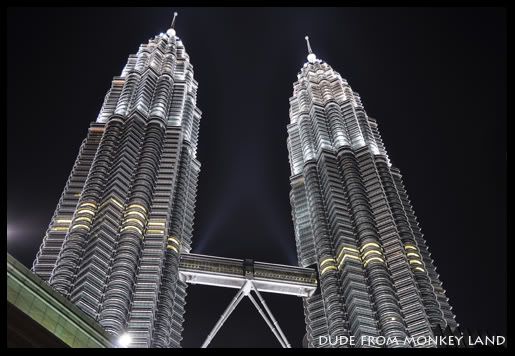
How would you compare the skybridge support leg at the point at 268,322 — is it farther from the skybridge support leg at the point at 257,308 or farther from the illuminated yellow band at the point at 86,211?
the illuminated yellow band at the point at 86,211

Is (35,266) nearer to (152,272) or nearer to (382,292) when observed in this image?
Result: (152,272)

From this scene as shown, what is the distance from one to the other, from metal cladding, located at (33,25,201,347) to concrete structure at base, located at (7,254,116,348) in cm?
4280

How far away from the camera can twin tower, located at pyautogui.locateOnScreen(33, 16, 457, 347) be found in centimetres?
8144

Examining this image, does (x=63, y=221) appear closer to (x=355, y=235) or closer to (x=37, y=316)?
(x=355, y=235)

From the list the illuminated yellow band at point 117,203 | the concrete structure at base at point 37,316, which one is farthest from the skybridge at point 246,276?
the concrete structure at base at point 37,316

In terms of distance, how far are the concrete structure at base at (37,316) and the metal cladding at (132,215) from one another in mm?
42797

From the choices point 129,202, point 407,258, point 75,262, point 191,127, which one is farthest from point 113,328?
point 191,127

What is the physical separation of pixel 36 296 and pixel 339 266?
215 ft

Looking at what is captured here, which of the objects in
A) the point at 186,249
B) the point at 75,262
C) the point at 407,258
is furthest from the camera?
the point at 186,249

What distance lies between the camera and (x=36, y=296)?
3188 centimetres

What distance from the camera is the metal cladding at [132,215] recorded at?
79.2m

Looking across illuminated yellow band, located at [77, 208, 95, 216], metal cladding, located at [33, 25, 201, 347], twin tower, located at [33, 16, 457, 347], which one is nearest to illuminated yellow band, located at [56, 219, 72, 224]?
metal cladding, located at [33, 25, 201, 347]
